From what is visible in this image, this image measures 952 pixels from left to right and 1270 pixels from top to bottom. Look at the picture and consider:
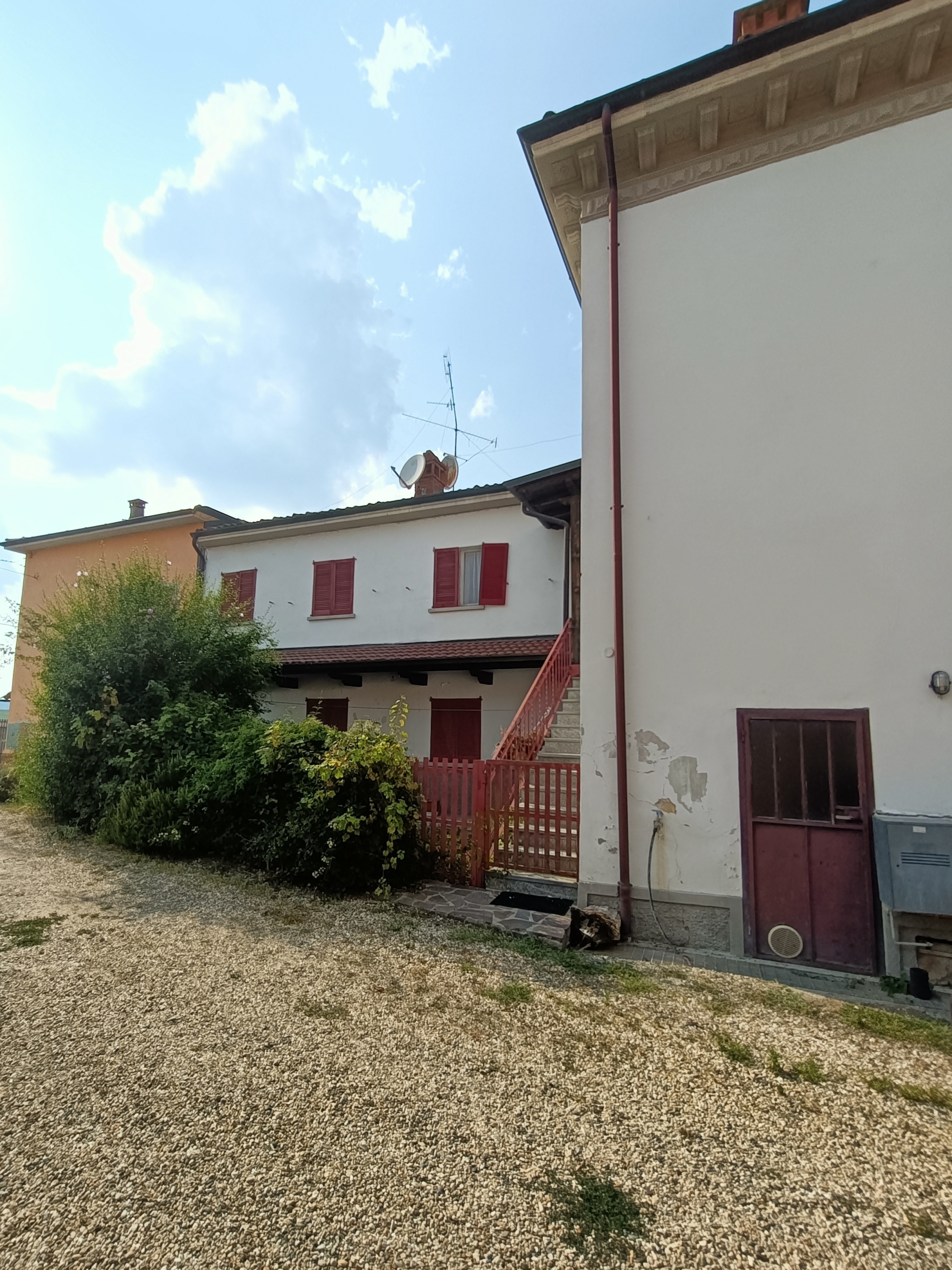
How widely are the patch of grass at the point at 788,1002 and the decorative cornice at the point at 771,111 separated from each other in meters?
7.31

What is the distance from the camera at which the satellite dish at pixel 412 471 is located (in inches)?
599

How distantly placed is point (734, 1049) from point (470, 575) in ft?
33.5

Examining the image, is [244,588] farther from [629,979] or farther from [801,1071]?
[801,1071]

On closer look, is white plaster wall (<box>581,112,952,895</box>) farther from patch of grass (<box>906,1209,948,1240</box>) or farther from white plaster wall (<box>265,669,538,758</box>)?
white plaster wall (<box>265,669,538,758</box>)

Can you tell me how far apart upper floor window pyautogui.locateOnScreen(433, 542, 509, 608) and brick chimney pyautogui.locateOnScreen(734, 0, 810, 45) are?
308 inches

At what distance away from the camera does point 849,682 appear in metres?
5.02

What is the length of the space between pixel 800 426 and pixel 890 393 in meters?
0.71

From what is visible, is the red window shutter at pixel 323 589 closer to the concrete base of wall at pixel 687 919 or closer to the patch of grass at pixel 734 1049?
the concrete base of wall at pixel 687 919

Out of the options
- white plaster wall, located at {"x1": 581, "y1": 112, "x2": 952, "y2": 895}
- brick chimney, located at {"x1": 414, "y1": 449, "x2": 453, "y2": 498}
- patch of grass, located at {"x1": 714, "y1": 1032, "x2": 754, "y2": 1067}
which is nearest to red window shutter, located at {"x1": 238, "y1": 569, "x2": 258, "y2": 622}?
brick chimney, located at {"x1": 414, "y1": 449, "x2": 453, "y2": 498}

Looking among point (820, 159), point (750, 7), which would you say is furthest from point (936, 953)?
point (750, 7)

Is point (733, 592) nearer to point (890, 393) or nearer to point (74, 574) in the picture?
point (890, 393)

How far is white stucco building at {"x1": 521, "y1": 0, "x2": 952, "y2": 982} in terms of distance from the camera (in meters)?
4.92

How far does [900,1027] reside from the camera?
384 cm

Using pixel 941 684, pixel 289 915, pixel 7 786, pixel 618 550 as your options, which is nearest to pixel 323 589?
pixel 7 786
